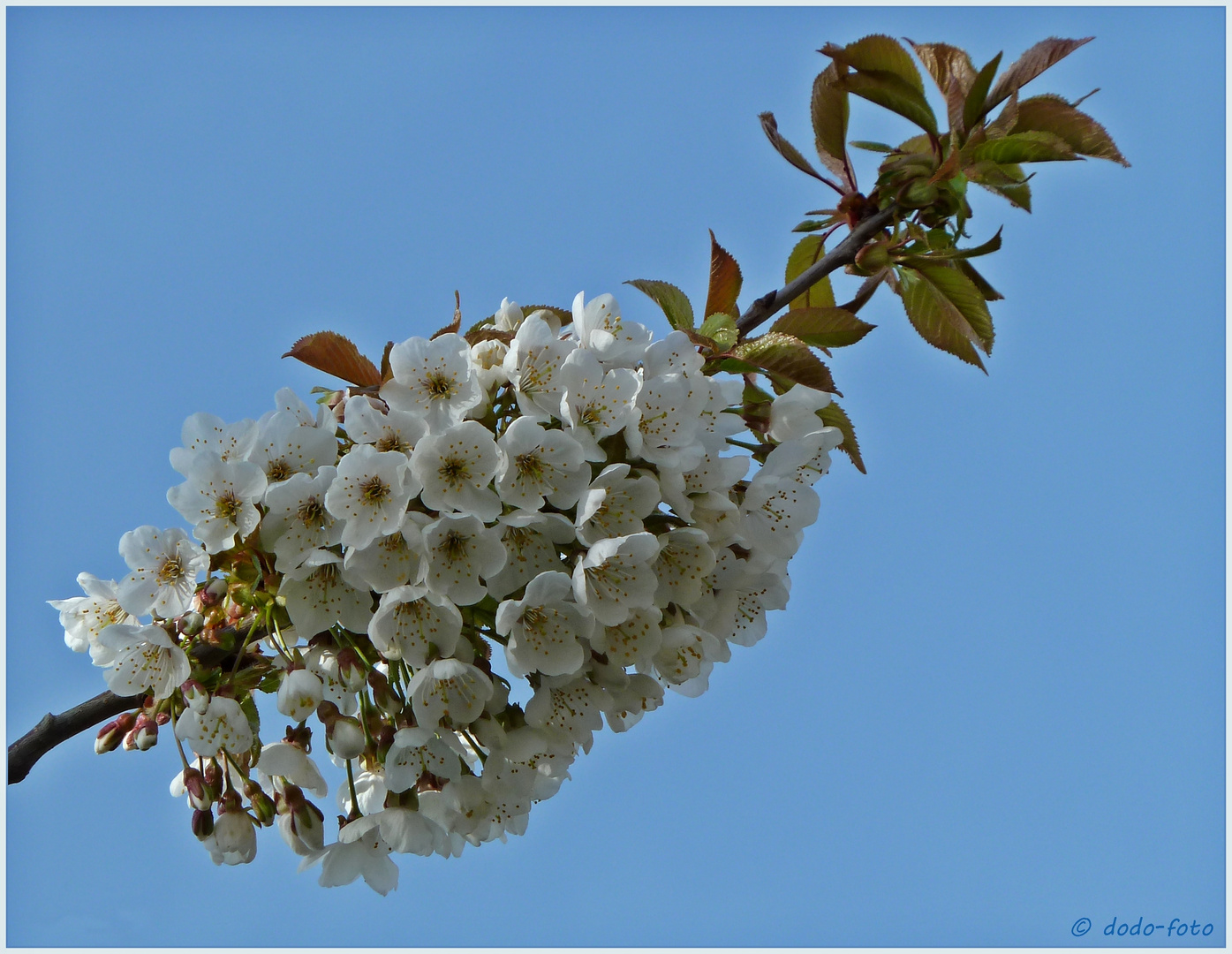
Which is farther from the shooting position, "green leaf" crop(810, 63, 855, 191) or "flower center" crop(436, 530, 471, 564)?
"green leaf" crop(810, 63, 855, 191)

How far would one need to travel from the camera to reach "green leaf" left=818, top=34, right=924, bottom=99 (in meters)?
2.36

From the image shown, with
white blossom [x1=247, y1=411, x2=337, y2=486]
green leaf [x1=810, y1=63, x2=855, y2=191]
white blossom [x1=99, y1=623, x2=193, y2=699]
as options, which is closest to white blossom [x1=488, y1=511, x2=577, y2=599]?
white blossom [x1=247, y1=411, x2=337, y2=486]

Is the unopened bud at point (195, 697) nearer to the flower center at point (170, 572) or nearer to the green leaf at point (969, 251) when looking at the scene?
the flower center at point (170, 572)

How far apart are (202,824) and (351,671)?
0.50m

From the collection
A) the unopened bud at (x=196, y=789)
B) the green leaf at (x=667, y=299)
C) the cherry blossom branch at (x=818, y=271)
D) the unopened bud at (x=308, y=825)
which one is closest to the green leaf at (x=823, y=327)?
the cherry blossom branch at (x=818, y=271)

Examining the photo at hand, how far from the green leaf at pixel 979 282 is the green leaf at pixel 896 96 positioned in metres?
0.30

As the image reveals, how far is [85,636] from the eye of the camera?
6.79 ft

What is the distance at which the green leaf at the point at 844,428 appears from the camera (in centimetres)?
227

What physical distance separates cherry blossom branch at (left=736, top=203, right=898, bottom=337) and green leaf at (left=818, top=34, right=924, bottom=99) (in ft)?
0.91

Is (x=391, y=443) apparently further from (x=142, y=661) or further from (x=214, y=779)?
(x=214, y=779)

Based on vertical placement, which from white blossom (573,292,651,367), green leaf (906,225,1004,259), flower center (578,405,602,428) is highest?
green leaf (906,225,1004,259)

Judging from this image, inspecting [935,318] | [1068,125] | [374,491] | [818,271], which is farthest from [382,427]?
[1068,125]

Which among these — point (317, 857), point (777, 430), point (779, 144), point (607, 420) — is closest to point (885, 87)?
point (779, 144)

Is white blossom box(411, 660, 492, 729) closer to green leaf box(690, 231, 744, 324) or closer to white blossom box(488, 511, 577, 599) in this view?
white blossom box(488, 511, 577, 599)
